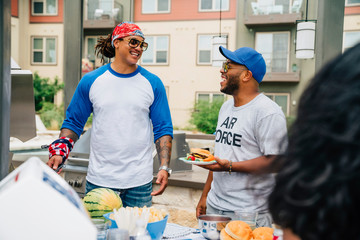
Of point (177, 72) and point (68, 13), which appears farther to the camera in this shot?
point (177, 72)

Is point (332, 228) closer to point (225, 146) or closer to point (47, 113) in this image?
point (225, 146)

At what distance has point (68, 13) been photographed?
450 cm

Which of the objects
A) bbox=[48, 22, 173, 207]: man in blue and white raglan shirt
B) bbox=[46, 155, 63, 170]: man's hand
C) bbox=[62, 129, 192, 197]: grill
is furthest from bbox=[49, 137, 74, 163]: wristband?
bbox=[62, 129, 192, 197]: grill

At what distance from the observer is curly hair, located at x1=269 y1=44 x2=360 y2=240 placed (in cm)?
52

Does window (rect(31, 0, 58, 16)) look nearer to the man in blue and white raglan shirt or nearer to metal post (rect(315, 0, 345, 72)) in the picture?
metal post (rect(315, 0, 345, 72))

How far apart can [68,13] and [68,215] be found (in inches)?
164

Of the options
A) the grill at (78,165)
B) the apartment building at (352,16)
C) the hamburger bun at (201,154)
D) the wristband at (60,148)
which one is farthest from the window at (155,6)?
the wristband at (60,148)

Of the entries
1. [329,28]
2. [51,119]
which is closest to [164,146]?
[329,28]

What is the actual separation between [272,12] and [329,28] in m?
15.6

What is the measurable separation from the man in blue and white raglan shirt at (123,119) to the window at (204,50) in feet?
57.2

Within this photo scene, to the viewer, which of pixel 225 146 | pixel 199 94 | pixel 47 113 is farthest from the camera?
pixel 199 94

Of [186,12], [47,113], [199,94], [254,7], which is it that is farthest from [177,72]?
[47,113]

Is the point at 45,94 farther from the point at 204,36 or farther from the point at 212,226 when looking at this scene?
the point at 212,226

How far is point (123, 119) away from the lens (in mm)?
2436
